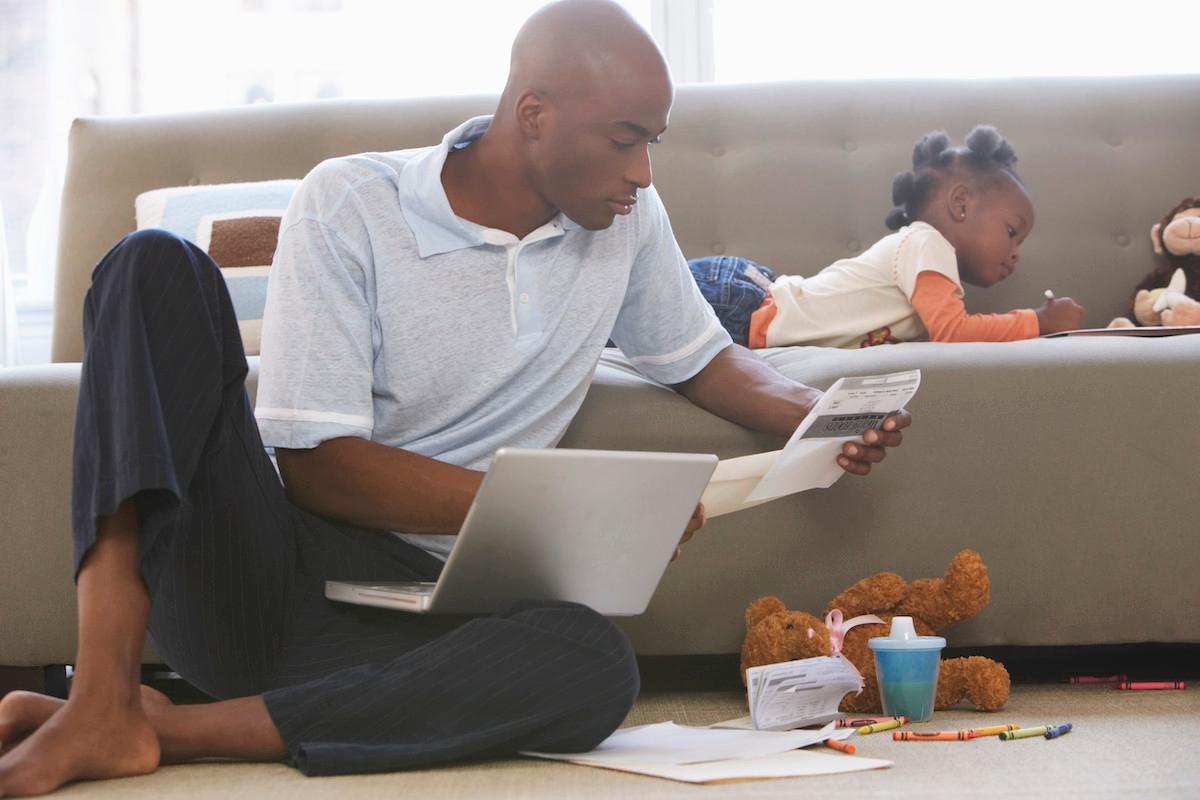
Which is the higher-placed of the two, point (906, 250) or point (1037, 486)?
point (906, 250)

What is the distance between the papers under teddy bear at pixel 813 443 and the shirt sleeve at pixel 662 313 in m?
0.25

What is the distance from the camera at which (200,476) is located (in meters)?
1.09

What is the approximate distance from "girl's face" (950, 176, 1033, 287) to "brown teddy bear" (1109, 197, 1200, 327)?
212 mm

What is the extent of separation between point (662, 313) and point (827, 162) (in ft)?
2.92

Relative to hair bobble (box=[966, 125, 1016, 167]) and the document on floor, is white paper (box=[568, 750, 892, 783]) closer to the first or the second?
the document on floor

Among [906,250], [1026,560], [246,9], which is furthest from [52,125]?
[1026,560]

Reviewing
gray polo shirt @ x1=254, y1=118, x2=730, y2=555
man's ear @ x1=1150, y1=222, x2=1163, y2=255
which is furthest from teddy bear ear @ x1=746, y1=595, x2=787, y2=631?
man's ear @ x1=1150, y1=222, x2=1163, y2=255

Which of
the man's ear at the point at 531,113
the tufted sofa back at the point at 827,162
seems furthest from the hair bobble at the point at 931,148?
the man's ear at the point at 531,113

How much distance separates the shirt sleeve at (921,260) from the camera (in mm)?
1883

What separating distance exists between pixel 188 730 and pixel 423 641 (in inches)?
9.1

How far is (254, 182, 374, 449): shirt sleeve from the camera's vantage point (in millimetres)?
1189

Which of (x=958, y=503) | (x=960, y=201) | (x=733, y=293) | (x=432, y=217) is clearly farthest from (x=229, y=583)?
(x=960, y=201)

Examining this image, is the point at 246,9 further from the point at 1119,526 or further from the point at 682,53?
the point at 1119,526

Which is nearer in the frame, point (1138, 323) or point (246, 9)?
point (1138, 323)
